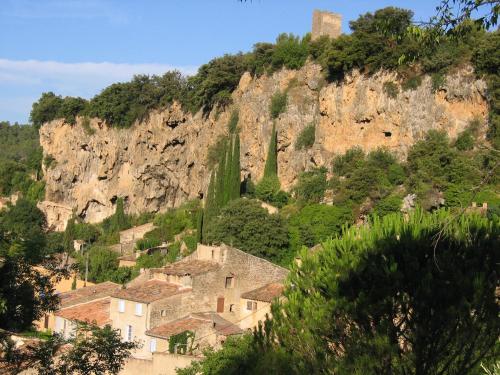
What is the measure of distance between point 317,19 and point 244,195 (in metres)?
13.2

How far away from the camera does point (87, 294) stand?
111 feet

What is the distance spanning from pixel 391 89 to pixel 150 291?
758 inches

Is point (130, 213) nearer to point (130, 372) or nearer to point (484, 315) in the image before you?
point (130, 372)

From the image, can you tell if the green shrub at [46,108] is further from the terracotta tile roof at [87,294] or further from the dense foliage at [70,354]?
the dense foliage at [70,354]

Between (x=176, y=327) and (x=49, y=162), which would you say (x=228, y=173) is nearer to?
(x=176, y=327)

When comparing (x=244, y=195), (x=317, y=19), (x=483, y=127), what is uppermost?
(x=317, y=19)

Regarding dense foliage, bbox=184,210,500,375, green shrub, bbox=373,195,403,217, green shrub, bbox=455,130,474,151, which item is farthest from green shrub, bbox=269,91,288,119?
dense foliage, bbox=184,210,500,375

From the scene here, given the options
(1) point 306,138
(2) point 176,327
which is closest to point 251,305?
(2) point 176,327

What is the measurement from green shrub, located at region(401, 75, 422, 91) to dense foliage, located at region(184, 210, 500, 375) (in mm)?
26633

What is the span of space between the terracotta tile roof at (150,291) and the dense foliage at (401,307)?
14695 millimetres

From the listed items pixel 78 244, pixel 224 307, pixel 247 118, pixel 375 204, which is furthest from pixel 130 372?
pixel 78 244

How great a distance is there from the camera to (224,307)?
2973 cm

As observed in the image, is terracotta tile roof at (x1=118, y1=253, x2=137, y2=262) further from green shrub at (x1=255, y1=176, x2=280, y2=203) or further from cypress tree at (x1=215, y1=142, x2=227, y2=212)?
green shrub at (x1=255, y1=176, x2=280, y2=203)

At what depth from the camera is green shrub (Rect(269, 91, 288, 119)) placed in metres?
47.6
